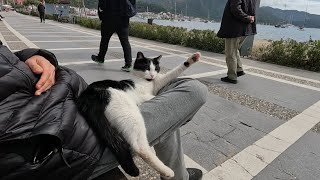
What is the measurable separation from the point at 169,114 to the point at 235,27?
13.7 ft

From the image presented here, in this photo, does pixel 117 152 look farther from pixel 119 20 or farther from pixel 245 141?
pixel 119 20

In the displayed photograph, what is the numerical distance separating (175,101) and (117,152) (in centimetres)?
47

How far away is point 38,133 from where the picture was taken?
4.20ft

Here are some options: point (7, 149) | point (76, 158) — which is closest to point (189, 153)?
point (76, 158)

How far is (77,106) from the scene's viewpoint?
163 centimetres

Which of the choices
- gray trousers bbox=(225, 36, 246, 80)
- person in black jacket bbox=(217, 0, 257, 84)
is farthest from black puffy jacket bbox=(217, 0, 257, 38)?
gray trousers bbox=(225, 36, 246, 80)

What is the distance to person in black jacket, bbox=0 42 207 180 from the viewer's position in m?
1.29

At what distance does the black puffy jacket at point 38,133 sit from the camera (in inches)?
50.3

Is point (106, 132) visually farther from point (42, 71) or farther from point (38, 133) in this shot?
point (42, 71)

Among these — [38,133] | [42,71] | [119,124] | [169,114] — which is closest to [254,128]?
[169,114]

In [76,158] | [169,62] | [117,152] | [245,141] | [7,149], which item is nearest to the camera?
[7,149]

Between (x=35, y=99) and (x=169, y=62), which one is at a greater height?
(x=35, y=99)

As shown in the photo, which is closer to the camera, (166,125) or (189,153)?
(166,125)

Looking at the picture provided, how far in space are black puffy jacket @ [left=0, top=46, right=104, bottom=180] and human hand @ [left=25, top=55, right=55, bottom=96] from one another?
1.3 inches
